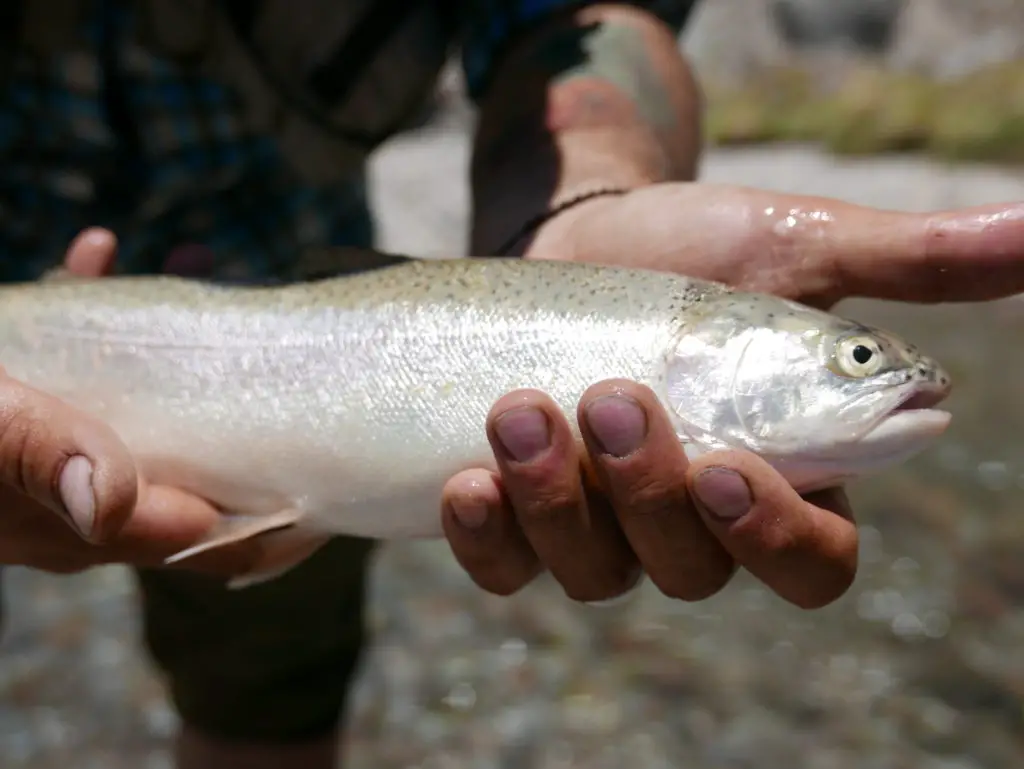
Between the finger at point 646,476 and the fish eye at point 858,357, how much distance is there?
1.09 feet

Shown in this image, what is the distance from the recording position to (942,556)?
3895 millimetres

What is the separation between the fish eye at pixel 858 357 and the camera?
1569mm

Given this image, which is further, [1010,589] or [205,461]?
[1010,589]

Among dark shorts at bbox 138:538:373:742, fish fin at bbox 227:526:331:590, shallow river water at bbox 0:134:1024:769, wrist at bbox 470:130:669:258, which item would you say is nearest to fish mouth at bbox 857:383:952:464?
wrist at bbox 470:130:669:258

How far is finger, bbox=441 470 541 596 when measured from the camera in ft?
4.93

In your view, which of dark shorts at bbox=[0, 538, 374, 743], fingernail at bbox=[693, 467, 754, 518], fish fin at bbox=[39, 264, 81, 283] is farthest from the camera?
dark shorts at bbox=[0, 538, 374, 743]

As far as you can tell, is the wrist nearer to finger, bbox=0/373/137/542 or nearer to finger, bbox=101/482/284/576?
finger, bbox=101/482/284/576

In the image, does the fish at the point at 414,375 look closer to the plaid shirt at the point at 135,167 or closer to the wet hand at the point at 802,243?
the wet hand at the point at 802,243

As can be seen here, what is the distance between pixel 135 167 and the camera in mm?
2172

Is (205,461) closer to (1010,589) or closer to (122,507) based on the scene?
(122,507)

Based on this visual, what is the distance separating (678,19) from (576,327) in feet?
4.53

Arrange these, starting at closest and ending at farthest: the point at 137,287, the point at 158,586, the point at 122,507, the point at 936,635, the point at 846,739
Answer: the point at 122,507 < the point at 137,287 < the point at 158,586 < the point at 846,739 < the point at 936,635

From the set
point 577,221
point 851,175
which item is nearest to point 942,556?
point 577,221

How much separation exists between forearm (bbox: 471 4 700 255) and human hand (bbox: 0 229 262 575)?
859mm
